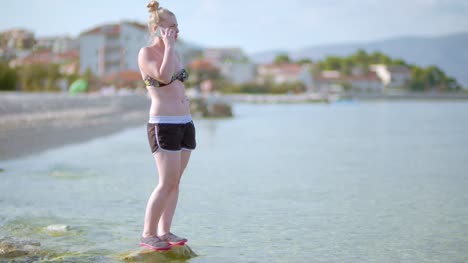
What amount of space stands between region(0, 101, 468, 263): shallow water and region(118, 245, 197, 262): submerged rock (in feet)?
0.33

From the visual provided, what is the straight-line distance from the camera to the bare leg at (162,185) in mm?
4547

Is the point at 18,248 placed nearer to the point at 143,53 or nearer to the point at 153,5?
the point at 143,53

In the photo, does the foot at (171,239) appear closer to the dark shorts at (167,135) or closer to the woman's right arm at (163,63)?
the dark shorts at (167,135)

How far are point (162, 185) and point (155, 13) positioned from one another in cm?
105

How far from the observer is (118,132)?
2202cm

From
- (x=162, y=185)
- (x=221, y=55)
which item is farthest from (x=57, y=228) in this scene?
(x=221, y=55)

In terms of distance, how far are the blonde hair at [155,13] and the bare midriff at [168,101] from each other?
35 cm

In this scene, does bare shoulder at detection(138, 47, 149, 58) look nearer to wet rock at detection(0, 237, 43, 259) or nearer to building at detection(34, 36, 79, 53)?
wet rock at detection(0, 237, 43, 259)

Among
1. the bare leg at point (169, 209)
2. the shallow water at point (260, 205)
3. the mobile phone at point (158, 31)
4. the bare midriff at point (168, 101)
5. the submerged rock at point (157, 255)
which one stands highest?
the mobile phone at point (158, 31)

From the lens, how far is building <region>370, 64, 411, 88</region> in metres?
187

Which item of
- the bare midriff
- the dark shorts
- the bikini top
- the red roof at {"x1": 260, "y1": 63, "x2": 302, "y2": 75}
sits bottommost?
the dark shorts

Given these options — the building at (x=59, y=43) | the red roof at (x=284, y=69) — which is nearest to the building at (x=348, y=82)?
the red roof at (x=284, y=69)

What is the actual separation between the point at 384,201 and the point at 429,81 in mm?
188292

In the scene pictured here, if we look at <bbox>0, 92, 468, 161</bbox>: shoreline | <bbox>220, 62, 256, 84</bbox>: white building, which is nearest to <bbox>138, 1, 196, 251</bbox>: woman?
<bbox>0, 92, 468, 161</bbox>: shoreline
